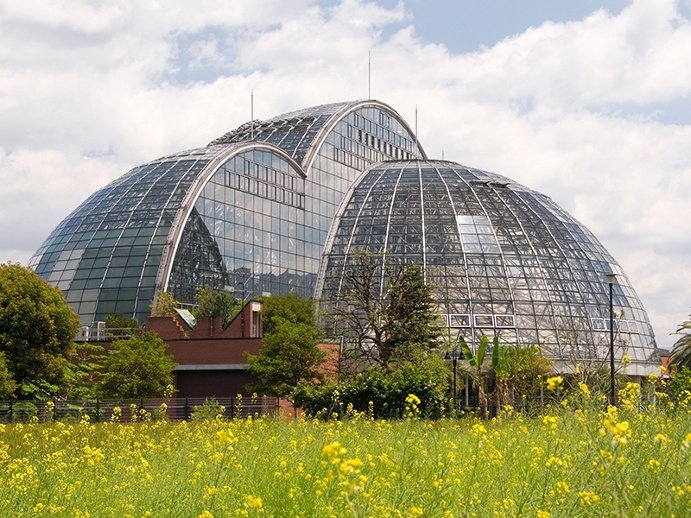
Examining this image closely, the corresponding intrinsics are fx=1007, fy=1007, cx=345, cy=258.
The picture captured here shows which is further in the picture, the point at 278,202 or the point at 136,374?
the point at 278,202

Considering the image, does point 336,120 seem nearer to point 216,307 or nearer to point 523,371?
point 216,307

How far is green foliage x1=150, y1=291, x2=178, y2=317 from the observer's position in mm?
60281

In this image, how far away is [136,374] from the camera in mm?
46594

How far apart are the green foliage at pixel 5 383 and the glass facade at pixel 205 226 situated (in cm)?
2222

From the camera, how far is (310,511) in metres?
11.5

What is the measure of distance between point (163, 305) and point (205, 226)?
Answer: 779cm

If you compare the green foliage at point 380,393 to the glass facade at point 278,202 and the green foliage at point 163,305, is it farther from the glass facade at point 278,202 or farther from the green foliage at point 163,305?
the glass facade at point 278,202

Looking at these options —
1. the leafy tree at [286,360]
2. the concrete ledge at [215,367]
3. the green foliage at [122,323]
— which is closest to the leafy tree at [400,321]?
the leafy tree at [286,360]

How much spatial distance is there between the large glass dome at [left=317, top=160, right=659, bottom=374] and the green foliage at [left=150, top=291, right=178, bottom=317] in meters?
11.1

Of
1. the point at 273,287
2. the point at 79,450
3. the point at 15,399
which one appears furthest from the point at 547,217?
the point at 79,450

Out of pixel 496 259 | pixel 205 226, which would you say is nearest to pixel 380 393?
pixel 496 259

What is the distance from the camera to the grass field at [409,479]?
873 centimetres

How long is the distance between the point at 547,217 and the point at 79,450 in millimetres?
55435

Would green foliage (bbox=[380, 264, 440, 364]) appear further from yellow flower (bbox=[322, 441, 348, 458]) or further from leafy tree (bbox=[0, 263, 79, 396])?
yellow flower (bbox=[322, 441, 348, 458])
